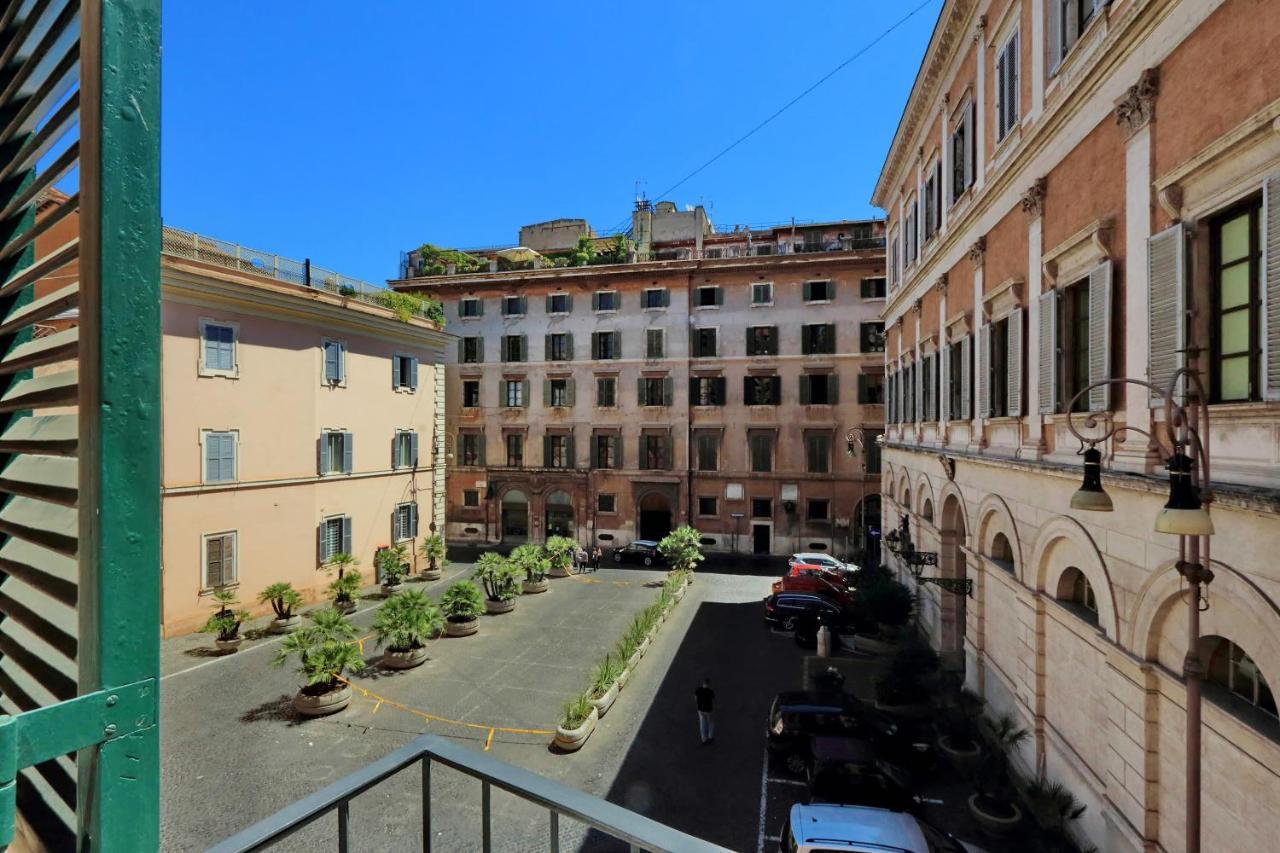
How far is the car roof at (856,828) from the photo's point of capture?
7.66 metres

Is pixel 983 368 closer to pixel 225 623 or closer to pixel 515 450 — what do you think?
→ pixel 225 623

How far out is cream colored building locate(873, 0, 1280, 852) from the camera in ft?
19.3

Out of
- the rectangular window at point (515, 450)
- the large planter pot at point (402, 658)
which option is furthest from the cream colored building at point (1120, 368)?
the rectangular window at point (515, 450)

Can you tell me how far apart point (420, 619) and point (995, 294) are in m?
15.4

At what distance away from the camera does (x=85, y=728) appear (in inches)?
60.3

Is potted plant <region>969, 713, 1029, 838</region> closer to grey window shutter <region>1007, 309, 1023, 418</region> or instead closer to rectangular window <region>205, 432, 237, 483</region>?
grey window shutter <region>1007, 309, 1023, 418</region>

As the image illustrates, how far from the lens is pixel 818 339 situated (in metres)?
31.7

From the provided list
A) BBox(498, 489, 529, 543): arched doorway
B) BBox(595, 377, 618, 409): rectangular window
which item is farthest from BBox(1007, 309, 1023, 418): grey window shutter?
BBox(498, 489, 529, 543): arched doorway

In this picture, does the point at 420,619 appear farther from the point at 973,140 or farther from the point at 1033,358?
the point at 973,140

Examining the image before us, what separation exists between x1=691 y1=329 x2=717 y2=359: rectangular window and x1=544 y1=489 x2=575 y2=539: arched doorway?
423 inches

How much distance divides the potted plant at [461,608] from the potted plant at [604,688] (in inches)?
216

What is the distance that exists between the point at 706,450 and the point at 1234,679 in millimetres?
26699

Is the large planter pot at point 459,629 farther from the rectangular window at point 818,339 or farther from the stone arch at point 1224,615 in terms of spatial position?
the rectangular window at point 818,339

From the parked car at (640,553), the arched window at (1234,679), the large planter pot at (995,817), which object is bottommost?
the parked car at (640,553)
